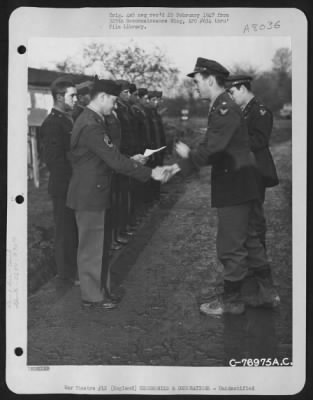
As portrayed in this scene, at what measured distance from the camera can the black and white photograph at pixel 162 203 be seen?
155cm

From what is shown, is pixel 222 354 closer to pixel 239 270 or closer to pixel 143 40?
pixel 239 270

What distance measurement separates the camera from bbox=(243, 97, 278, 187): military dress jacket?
1536 mm

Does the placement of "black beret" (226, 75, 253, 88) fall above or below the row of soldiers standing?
above

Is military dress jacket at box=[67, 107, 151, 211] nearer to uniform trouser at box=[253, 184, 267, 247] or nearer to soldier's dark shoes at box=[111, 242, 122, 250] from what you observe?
soldier's dark shoes at box=[111, 242, 122, 250]

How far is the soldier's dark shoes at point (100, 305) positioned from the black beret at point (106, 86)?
2.26 feet

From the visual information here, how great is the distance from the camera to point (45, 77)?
1571mm

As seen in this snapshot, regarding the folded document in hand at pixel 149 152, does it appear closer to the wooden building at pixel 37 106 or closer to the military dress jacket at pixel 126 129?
the military dress jacket at pixel 126 129

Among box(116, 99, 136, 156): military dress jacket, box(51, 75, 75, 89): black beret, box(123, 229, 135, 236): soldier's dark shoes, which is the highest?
box(51, 75, 75, 89): black beret

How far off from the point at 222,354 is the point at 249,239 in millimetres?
389

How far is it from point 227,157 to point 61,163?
0.54 m

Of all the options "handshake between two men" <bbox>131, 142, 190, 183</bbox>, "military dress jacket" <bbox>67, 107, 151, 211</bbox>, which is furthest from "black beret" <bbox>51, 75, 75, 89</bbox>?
"handshake between two men" <bbox>131, 142, 190, 183</bbox>

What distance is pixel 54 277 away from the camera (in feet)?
5.23

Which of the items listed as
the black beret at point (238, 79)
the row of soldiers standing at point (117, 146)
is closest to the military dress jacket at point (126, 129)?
the row of soldiers standing at point (117, 146)

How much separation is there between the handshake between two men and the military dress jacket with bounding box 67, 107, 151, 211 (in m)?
0.02
